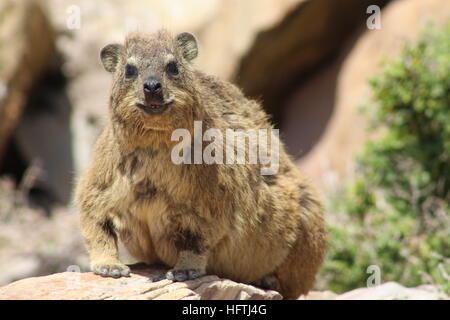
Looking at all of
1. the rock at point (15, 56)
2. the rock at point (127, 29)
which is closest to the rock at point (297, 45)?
the rock at point (127, 29)

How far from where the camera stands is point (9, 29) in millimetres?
14094

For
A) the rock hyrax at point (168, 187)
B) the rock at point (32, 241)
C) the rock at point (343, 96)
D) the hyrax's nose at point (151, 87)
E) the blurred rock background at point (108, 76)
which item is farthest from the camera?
the rock at point (343, 96)

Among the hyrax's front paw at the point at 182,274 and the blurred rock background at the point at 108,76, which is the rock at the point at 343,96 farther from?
the hyrax's front paw at the point at 182,274

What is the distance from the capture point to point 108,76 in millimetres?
15633

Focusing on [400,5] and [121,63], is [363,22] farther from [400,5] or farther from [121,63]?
[121,63]

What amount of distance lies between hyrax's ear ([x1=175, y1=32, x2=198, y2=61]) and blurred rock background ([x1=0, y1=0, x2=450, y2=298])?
5990mm

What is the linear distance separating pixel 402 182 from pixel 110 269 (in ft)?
17.8

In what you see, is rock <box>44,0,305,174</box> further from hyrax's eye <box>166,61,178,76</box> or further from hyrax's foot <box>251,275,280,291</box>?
hyrax's eye <box>166,61,178,76</box>

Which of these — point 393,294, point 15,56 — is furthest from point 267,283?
point 15,56

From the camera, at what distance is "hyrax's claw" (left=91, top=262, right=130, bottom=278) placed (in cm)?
633

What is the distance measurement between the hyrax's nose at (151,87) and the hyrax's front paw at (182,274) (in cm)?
148

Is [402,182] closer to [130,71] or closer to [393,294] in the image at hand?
[393,294]

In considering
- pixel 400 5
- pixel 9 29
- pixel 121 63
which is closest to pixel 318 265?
pixel 121 63

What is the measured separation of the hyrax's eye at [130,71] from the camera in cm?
629
